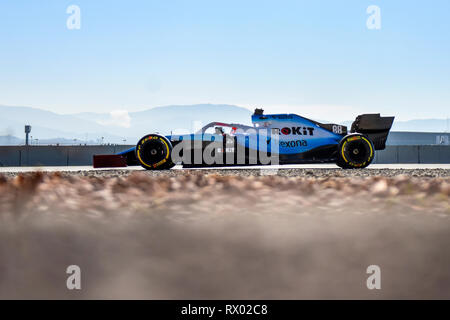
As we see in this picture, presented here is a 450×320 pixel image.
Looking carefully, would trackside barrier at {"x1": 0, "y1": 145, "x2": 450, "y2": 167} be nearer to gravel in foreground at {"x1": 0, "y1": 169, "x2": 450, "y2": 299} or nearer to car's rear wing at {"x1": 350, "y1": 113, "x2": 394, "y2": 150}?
car's rear wing at {"x1": 350, "y1": 113, "x2": 394, "y2": 150}

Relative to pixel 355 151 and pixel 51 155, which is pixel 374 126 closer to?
pixel 355 151

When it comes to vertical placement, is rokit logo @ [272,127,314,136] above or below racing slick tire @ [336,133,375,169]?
above

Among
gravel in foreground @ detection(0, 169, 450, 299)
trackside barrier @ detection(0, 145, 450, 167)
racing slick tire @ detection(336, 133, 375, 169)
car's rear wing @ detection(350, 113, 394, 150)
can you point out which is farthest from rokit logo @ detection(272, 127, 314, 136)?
trackside barrier @ detection(0, 145, 450, 167)

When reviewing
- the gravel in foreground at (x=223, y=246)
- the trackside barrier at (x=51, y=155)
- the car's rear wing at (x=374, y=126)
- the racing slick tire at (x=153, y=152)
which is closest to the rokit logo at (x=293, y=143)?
the car's rear wing at (x=374, y=126)

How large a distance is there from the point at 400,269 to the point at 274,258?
0.47 metres

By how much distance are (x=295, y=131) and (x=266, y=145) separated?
883 millimetres

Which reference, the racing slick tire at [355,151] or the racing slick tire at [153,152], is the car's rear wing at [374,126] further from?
the racing slick tire at [153,152]

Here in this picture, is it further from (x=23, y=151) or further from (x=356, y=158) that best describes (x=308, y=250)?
(x=23, y=151)

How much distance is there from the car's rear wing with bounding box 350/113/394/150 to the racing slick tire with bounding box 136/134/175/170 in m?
4.99

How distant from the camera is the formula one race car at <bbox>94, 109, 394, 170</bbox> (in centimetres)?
1110

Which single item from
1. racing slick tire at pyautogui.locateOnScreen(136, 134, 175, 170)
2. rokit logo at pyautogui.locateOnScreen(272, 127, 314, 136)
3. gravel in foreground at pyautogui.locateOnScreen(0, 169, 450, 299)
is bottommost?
gravel in foreground at pyautogui.locateOnScreen(0, 169, 450, 299)

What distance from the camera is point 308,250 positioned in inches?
71.7

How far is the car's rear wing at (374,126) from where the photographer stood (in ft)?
40.1
